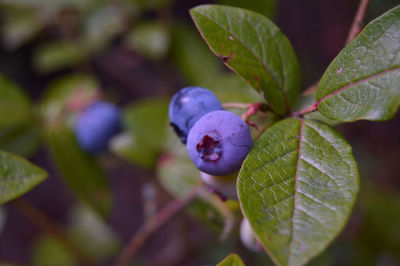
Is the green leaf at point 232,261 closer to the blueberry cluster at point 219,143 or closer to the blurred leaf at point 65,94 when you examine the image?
the blueberry cluster at point 219,143

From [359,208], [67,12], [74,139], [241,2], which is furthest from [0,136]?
[359,208]

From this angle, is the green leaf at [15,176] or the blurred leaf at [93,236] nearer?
the green leaf at [15,176]

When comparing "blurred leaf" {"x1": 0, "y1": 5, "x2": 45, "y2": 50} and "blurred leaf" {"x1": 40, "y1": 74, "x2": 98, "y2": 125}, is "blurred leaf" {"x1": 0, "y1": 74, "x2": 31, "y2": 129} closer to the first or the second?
"blurred leaf" {"x1": 40, "y1": 74, "x2": 98, "y2": 125}

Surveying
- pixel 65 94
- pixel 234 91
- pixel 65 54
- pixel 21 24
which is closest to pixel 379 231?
pixel 234 91

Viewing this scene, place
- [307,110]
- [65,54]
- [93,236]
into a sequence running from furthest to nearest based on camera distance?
[93,236], [65,54], [307,110]

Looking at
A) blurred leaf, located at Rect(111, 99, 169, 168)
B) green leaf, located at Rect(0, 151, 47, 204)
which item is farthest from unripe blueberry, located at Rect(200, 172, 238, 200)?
blurred leaf, located at Rect(111, 99, 169, 168)

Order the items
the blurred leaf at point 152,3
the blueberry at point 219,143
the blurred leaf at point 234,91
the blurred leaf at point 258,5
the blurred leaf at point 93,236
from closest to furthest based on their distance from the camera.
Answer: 1. the blueberry at point 219,143
2. the blurred leaf at point 234,91
3. the blurred leaf at point 258,5
4. the blurred leaf at point 152,3
5. the blurred leaf at point 93,236

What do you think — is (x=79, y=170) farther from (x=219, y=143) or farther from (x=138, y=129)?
(x=219, y=143)

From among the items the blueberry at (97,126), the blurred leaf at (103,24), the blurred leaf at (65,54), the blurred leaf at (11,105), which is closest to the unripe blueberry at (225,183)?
the blueberry at (97,126)

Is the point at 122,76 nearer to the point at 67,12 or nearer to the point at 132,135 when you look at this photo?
the point at 67,12
